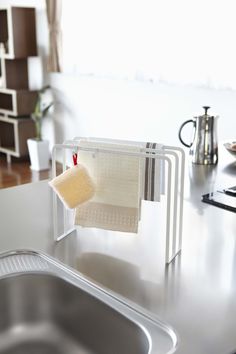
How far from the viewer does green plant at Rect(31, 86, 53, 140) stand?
5.12 m

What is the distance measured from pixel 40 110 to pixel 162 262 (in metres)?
4.31

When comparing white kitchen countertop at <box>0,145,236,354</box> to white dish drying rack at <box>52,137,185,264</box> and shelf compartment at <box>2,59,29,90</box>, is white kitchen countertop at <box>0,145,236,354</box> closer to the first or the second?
white dish drying rack at <box>52,137,185,264</box>

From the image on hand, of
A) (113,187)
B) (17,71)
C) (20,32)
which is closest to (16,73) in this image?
(17,71)

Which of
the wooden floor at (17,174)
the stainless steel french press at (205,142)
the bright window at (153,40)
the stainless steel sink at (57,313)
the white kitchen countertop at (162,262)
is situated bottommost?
the wooden floor at (17,174)

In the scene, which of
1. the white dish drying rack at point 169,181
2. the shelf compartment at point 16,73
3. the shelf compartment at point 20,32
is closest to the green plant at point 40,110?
the shelf compartment at point 16,73

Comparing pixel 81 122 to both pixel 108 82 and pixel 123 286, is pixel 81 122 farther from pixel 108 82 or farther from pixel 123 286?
pixel 123 286

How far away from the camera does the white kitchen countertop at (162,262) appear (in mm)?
865

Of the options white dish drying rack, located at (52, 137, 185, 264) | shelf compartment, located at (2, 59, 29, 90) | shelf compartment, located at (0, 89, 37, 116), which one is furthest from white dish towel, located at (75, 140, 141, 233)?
shelf compartment, located at (2, 59, 29, 90)

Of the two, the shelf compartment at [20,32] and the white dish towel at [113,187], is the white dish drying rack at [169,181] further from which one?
the shelf compartment at [20,32]

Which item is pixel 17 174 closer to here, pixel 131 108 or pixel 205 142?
pixel 131 108

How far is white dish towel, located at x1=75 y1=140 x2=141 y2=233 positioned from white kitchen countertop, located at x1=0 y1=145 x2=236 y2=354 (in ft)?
0.26

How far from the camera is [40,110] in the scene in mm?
5211

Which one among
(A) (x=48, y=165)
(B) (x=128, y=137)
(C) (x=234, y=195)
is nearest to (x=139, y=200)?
(C) (x=234, y=195)

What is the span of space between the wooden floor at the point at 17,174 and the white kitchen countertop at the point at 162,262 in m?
3.19
